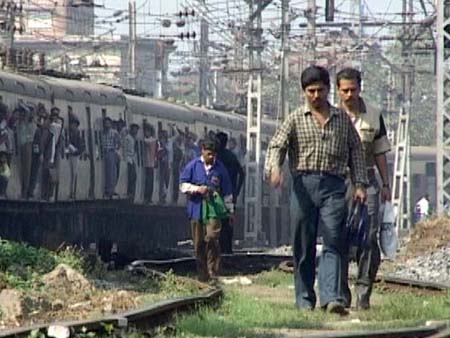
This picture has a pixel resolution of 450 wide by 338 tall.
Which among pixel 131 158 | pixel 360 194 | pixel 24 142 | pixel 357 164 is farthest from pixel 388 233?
pixel 131 158

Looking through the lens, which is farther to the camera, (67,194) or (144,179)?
(144,179)

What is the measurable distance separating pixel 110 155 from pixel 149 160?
358 cm

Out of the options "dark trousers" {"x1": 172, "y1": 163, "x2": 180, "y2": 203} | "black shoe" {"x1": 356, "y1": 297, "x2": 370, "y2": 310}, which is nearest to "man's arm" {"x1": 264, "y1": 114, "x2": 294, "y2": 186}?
"black shoe" {"x1": 356, "y1": 297, "x2": 370, "y2": 310}

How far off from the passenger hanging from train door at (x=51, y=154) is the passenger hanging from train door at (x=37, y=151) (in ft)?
0.47

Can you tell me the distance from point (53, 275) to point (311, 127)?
224 cm

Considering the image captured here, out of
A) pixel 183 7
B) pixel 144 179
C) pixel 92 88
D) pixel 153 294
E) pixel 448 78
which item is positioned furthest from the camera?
pixel 183 7

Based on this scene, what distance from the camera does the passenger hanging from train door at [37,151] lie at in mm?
27906

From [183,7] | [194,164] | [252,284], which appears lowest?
[252,284]

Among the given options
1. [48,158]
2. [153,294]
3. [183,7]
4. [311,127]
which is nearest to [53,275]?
[153,294]

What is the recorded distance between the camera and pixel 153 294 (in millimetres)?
13750

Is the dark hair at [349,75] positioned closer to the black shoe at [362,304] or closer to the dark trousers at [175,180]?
the black shoe at [362,304]

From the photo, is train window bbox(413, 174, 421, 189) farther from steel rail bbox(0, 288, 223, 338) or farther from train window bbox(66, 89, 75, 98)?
steel rail bbox(0, 288, 223, 338)

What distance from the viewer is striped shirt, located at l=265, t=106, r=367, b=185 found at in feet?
39.4

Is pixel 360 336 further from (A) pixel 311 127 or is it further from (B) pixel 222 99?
(B) pixel 222 99
